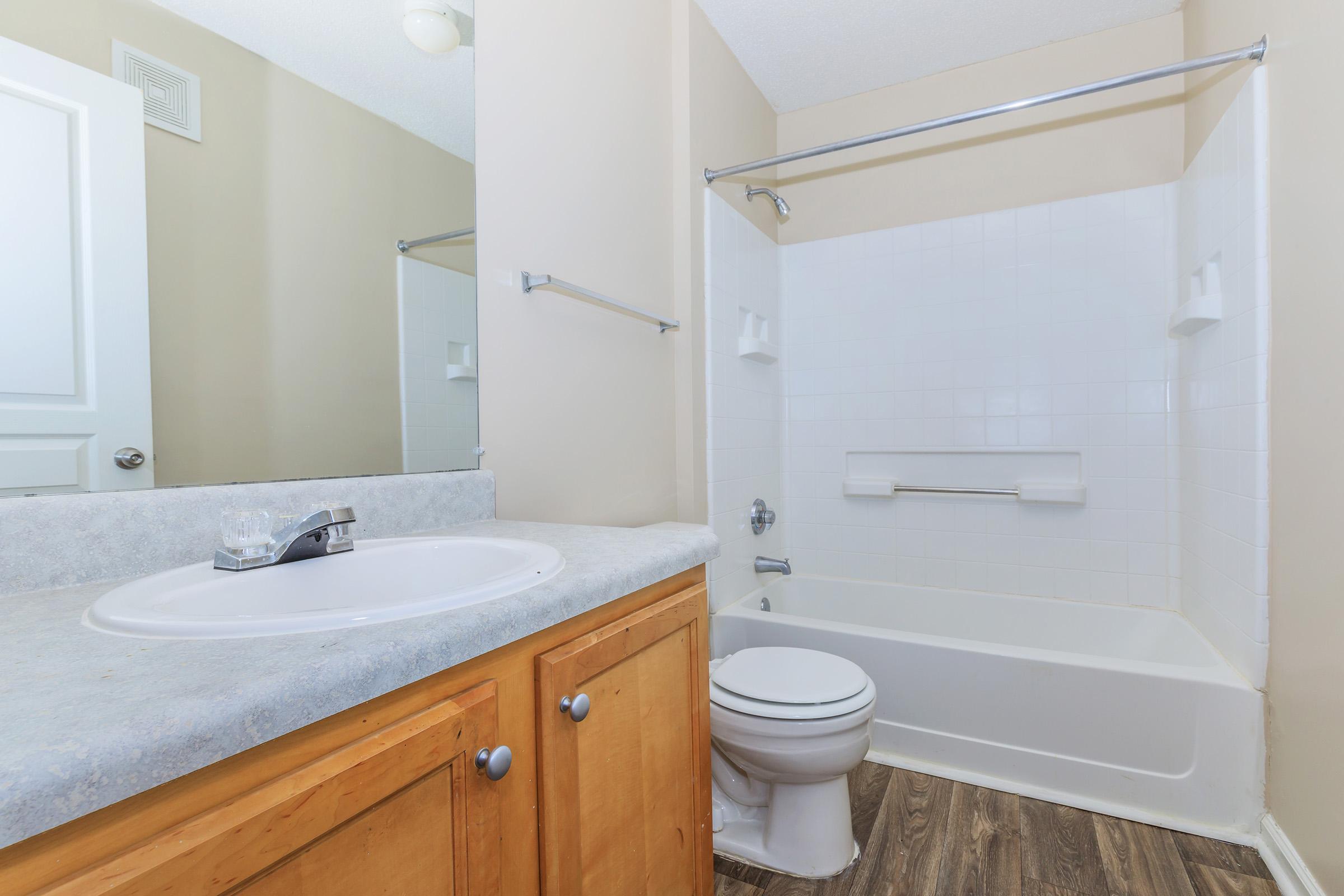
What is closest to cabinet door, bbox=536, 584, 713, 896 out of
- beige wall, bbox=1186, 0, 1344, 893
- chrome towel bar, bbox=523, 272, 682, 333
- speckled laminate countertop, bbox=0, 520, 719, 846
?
speckled laminate countertop, bbox=0, 520, 719, 846

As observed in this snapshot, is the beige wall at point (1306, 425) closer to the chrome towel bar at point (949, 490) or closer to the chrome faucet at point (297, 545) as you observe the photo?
the chrome towel bar at point (949, 490)

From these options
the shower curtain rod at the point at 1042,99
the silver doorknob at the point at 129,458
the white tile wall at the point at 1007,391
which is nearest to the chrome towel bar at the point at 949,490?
the white tile wall at the point at 1007,391

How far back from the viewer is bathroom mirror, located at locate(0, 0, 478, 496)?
736 mm

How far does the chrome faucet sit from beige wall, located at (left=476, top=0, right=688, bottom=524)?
0.49m

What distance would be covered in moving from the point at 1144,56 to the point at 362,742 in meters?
3.01

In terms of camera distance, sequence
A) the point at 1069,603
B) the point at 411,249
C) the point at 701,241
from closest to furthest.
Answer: the point at 411,249 < the point at 701,241 < the point at 1069,603

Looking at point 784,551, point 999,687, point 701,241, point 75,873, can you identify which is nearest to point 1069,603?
point 999,687

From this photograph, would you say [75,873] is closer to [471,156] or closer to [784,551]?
[471,156]

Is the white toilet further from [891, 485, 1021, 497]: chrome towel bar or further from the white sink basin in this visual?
[891, 485, 1021, 497]: chrome towel bar

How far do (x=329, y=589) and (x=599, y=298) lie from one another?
0.97 metres

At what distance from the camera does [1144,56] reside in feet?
7.34

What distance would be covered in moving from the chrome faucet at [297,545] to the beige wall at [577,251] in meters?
0.49

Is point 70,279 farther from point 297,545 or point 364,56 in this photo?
point 364,56

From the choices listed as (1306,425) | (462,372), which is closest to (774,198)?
(462,372)
